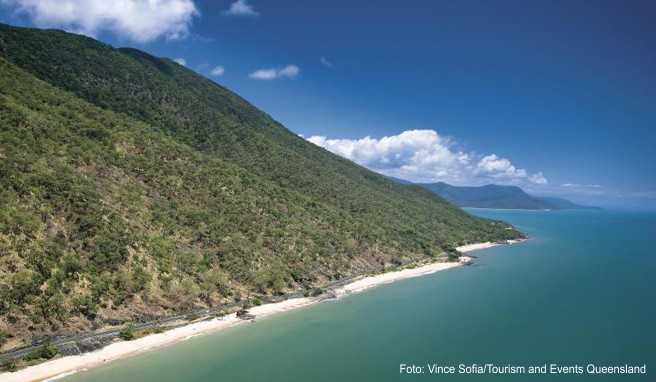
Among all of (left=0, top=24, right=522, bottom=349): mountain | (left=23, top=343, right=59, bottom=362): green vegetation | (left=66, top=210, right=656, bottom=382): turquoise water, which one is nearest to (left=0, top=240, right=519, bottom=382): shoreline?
(left=23, top=343, right=59, bottom=362): green vegetation

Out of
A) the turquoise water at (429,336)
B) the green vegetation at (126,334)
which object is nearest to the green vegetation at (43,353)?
the turquoise water at (429,336)

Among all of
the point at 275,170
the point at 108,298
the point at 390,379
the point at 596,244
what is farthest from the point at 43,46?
the point at 596,244

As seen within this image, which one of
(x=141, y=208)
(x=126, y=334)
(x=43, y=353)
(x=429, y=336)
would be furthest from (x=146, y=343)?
(x=429, y=336)

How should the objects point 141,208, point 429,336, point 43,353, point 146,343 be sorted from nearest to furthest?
point 43,353 → point 146,343 → point 429,336 → point 141,208

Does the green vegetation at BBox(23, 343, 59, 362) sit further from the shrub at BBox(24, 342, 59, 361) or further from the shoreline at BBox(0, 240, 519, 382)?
the shoreline at BBox(0, 240, 519, 382)

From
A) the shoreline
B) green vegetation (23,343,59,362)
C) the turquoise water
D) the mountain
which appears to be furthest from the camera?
the mountain

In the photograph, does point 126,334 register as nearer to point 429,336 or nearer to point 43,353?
point 43,353
